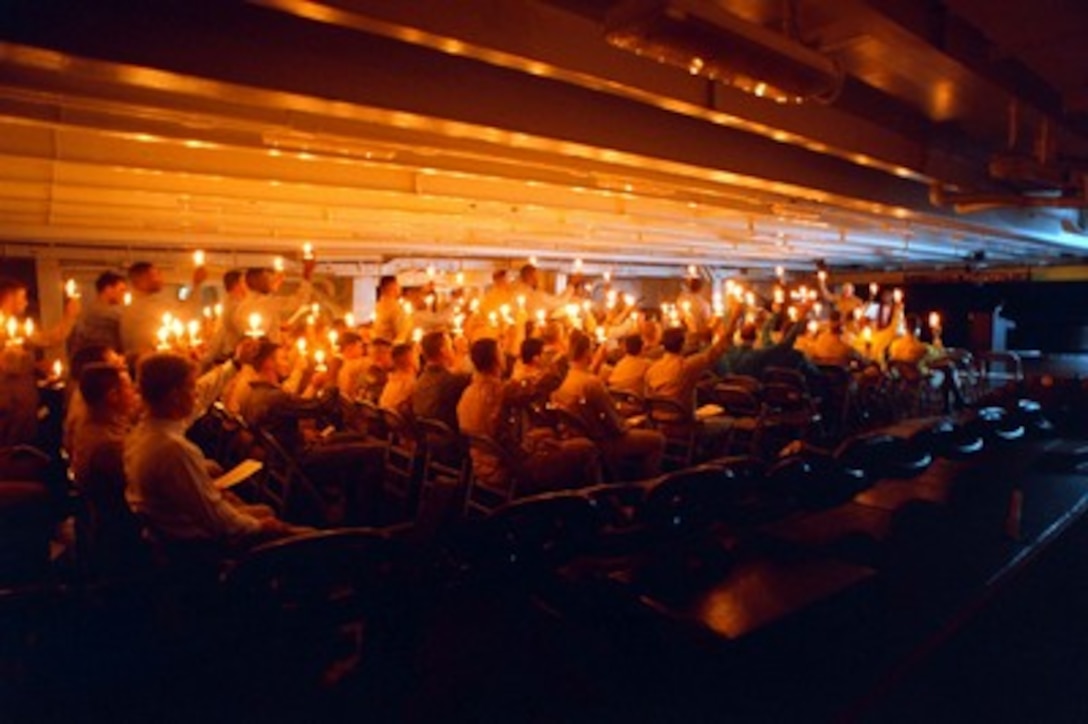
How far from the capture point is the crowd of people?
2.97 meters

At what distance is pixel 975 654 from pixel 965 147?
455cm

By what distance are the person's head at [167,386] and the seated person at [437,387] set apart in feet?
7.68

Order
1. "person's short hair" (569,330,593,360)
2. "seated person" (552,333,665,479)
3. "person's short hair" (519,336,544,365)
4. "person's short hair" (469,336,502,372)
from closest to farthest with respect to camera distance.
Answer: "person's short hair" (469,336,502,372) → "seated person" (552,333,665,479) → "person's short hair" (569,330,593,360) → "person's short hair" (519,336,544,365)

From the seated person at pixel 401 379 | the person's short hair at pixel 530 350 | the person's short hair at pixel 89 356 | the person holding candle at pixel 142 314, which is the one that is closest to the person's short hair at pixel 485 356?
the person's short hair at pixel 530 350

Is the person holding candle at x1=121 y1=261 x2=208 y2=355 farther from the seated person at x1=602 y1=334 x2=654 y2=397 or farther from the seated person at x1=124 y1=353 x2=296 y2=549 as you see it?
the seated person at x1=602 y1=334 x2=654 y2=397

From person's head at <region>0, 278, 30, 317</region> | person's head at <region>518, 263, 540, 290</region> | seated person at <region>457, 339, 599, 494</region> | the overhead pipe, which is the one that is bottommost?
seated person at <region>457, 339, 599, 494</region>

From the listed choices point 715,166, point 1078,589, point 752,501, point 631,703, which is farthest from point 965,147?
point 631,703

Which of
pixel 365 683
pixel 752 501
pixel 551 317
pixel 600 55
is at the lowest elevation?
pixel 365 683

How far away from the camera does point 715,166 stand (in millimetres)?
5047

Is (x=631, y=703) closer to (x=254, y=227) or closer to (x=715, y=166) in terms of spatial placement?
(x=715, y=166)

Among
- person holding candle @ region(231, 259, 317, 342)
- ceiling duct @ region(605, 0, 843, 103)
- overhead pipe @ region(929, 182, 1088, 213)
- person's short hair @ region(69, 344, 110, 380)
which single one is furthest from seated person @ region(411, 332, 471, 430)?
overhead pipe @ region(929, 182, 1088, 213)

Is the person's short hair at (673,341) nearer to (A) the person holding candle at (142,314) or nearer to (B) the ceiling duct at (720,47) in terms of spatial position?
(B) the ceiling duct at (720,47)

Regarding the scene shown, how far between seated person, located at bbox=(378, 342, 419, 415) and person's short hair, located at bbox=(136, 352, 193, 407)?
2.67m

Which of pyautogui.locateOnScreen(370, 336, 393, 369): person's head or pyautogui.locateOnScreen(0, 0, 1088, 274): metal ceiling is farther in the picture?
pyautogui.locateOnScreen(370, 336, 393, 369): person's head
